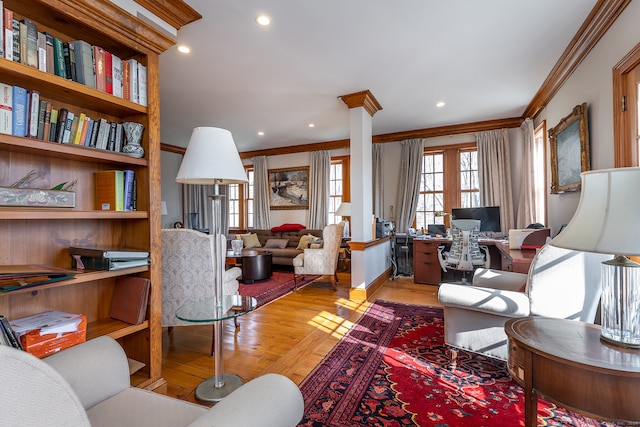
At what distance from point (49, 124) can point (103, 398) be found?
1.32 metres

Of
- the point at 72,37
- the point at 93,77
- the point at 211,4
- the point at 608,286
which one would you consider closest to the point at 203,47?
the point at 211,4

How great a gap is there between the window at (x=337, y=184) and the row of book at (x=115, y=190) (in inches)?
189

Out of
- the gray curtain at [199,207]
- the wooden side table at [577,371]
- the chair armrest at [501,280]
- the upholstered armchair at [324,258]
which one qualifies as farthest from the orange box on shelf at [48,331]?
the gray curtain at [199,207]

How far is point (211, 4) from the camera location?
2145mm

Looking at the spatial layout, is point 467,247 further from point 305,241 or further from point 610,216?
point 305,241

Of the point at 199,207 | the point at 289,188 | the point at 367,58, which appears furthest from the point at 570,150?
the point at 199,207

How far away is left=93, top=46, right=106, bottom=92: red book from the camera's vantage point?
1639 mm

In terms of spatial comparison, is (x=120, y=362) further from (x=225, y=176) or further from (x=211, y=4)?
(x=211, y=4)

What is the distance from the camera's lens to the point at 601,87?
235 cm

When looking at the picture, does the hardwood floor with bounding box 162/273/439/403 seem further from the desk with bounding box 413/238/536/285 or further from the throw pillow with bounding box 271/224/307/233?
the throw pillow with bounding box 271/224/307/233

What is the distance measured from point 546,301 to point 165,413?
204 centimetres

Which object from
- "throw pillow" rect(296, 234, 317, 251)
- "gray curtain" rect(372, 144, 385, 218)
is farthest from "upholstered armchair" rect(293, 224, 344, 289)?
"gray curtain" rect(372, 144, 385, 218)

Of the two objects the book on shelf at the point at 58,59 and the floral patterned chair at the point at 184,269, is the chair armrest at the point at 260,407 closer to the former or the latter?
the floral patterned chair at the point at 184,269

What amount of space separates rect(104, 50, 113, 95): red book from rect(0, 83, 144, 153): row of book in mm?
186
